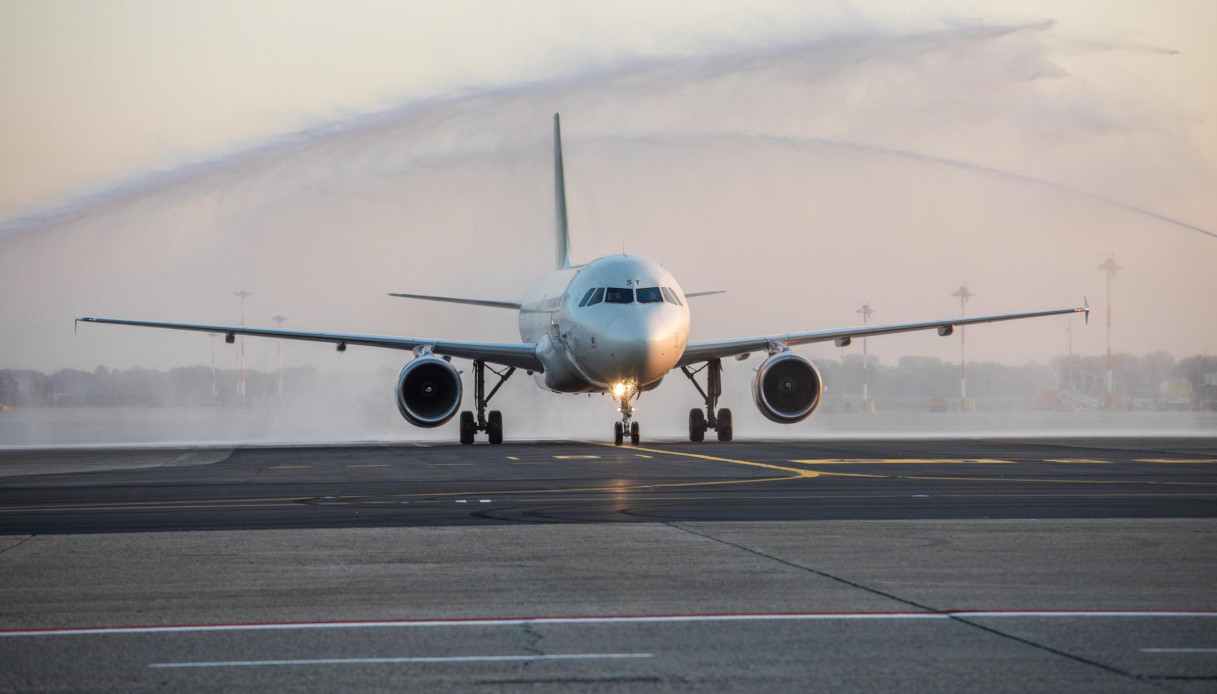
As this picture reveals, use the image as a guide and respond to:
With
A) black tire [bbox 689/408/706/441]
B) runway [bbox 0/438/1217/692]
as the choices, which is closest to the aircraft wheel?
black tire [bbox 689/408/706/441]

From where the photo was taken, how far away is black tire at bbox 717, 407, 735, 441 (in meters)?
38.4

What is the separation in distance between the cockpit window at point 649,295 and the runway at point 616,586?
41.3ft

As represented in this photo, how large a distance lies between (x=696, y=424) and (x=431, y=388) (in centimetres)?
778

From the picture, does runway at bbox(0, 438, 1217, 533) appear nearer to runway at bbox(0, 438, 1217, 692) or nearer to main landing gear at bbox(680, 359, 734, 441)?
runway at bbox(0, 438, 1217, 692)

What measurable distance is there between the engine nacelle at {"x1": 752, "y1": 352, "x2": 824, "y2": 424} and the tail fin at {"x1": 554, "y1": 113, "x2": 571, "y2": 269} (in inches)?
516

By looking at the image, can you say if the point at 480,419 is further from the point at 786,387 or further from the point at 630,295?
the point at 786,387

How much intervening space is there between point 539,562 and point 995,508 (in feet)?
22.9

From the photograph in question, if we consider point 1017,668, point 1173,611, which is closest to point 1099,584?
point 1173,611

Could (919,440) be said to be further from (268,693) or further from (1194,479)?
(268,693)

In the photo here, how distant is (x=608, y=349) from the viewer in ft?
106

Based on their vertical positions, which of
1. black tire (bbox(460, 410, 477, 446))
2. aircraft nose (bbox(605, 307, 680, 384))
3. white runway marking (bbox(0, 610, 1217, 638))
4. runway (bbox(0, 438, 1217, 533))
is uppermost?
aircraft nose (bbox(605, 307, 680, 384))

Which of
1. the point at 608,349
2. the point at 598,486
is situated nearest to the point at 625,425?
the point at 608,349

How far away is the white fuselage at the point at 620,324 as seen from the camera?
32094mm

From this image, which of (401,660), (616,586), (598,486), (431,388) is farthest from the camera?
(431,388)
